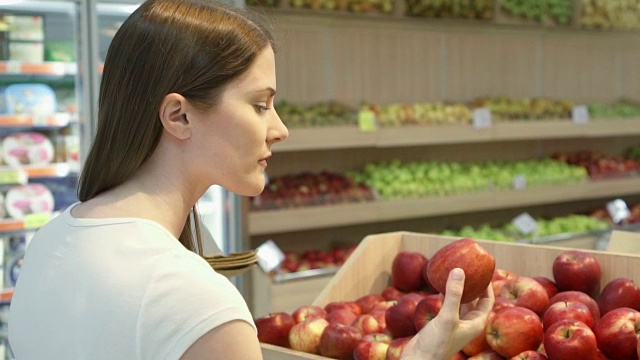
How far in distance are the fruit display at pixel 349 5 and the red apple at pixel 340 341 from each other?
10.7ft

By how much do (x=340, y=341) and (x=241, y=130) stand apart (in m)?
0.87

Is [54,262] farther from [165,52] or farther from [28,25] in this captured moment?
[28,25]

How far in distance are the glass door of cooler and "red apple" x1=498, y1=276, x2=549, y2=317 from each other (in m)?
2.40

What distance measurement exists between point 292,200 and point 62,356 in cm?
356

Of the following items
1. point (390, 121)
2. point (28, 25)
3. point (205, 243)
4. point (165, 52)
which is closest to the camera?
point (165, 52)

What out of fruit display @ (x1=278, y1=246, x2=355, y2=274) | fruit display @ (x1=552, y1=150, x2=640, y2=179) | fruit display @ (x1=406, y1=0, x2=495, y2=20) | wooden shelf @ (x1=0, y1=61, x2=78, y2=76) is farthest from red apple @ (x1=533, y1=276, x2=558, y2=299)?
fruit display @ (x1=552, y1=150, x2=640, y2=179)

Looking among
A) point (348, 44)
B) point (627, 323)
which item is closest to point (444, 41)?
point (348, 44)

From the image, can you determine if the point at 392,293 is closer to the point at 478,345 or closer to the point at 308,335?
the point at 308,335

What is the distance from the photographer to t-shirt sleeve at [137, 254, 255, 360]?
1.08 m

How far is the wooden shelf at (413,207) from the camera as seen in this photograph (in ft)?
15.0

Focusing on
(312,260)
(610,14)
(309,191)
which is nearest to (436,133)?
(309,191)

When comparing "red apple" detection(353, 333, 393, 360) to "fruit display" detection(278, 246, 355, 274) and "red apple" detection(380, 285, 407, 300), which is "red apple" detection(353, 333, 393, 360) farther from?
"fruit display" detection(278, 246, 355, 274)

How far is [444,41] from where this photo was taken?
231 inches

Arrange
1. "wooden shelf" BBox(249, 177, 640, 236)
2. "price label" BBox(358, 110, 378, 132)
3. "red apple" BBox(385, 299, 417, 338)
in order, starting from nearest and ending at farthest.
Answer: "red apple" BBox(385, 299, 417, 338) → "wooden shelf" BBox(249, 177, 640, 236) → "price label" BBox(358, 110, 378, 132)
